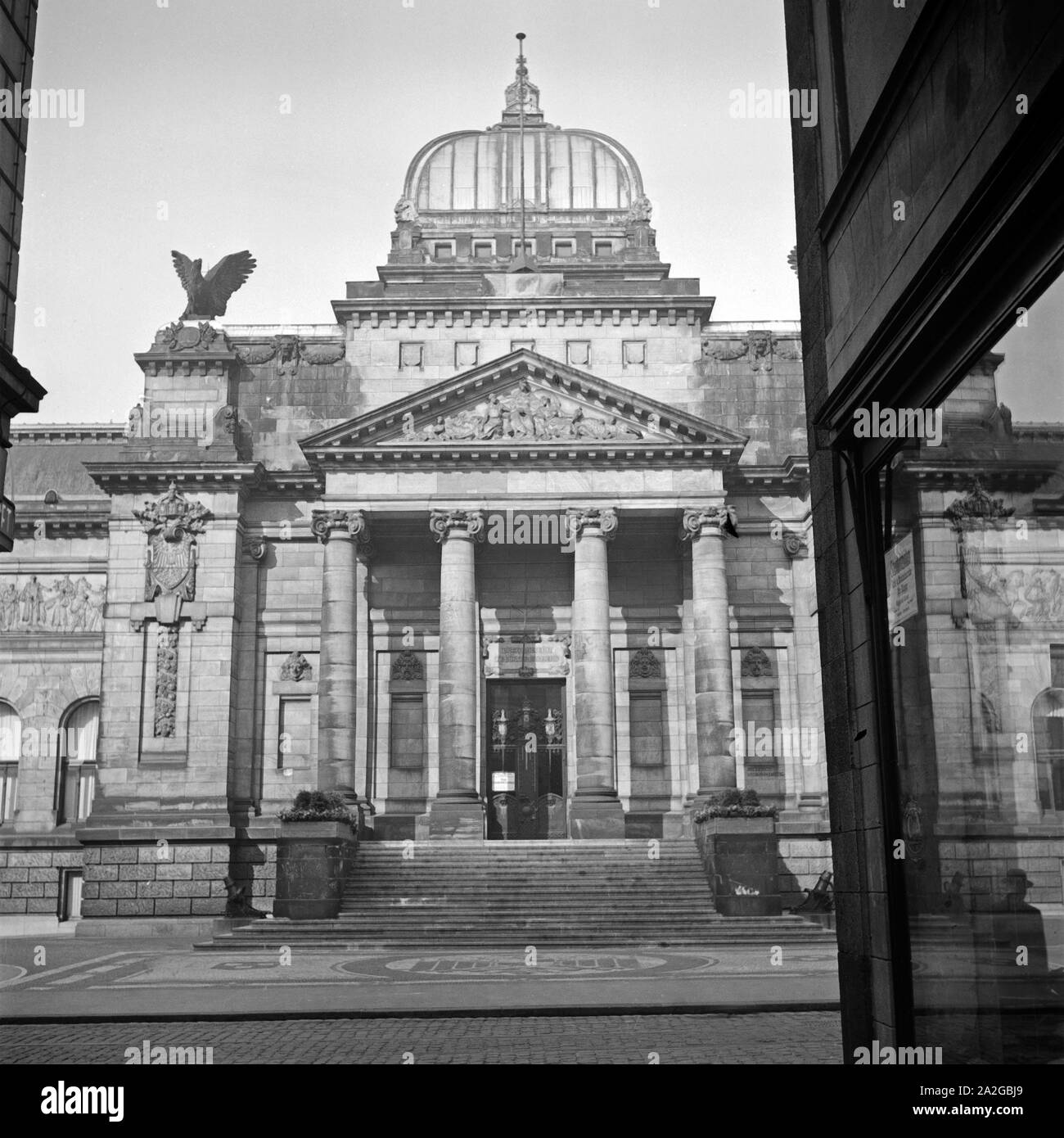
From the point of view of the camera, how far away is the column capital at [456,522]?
1689 inches

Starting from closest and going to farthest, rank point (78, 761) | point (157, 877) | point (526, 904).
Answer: point (526, 904), point (157, 877), point (78, 761)

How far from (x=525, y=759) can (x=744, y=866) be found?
1101 centimetres

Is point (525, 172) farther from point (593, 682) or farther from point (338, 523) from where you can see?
point (593, 682)

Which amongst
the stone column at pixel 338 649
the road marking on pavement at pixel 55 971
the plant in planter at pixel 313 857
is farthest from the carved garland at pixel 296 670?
the road marking on pavement at pixel 55 971

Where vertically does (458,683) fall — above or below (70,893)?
above

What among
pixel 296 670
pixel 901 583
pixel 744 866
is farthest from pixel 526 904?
pixel 901 583

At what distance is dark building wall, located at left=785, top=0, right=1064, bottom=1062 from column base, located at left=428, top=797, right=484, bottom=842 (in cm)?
2849

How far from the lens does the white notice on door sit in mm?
10977

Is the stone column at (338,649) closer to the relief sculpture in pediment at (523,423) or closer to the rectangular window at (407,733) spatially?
the rectangular window at (407,733)

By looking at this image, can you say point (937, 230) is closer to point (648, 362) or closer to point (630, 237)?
point (648, 362)

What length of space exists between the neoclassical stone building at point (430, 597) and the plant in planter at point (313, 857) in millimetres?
4341

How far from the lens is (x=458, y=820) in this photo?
1599 inches
